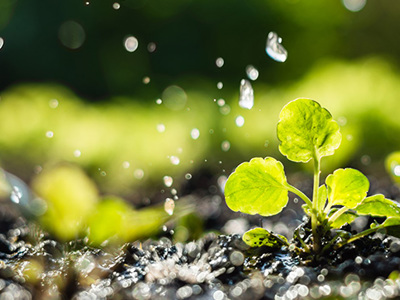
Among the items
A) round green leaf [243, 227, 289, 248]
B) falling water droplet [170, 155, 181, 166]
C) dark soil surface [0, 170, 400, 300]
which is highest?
falling water droplet [170, 155, 181, 166]

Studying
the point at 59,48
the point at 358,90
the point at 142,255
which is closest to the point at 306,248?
the point at 142,255

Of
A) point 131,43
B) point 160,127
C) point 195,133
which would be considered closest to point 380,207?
point 195,133

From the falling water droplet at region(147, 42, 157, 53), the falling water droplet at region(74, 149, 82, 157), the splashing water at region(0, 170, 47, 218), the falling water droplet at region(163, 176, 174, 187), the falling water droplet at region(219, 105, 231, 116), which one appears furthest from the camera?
A: the falling water droplet at region(147, 42, 157, 53)

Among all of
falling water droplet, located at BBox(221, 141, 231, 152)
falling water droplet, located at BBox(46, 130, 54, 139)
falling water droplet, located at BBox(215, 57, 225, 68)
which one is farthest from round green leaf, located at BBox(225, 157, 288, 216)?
falling water droplet, located at BBox(215, 57, 225, 68)

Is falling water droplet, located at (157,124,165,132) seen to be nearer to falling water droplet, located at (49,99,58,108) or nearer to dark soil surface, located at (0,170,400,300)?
falling water droplet, located at (49,99,58,108)

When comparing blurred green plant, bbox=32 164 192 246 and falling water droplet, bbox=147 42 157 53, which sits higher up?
falling water droplet, bbox=147 42 157 53

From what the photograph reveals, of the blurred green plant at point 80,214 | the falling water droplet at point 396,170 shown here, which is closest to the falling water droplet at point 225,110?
the falling water droplet at point 396,170

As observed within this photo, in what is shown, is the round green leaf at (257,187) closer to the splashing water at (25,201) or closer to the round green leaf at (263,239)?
the round green leaf at (263,239)

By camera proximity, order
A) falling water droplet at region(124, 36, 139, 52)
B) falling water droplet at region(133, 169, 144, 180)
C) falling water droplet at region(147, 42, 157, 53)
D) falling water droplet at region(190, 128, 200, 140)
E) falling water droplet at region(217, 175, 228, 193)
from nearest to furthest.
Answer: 1. falling water droplet at region(217, 175, 228, 193)
2. falling water droplet at region(133, 169, 144, 180)
3. falling water droplet at region(190, 128, 200, 140)
4. falling water droplet at region(147, 42, 157, 53)
5. falling water droplet at region(124, 36, 139, 52)

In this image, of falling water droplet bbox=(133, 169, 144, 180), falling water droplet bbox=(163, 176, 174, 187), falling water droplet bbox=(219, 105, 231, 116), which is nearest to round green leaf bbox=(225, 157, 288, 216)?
falling water droplet bbox=(163, 176, 174, 187)

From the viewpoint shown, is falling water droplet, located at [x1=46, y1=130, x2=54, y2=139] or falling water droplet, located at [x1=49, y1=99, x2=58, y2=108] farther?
falling water droplet, located at [x1=49, y1=99, x2=58, y2=108]
